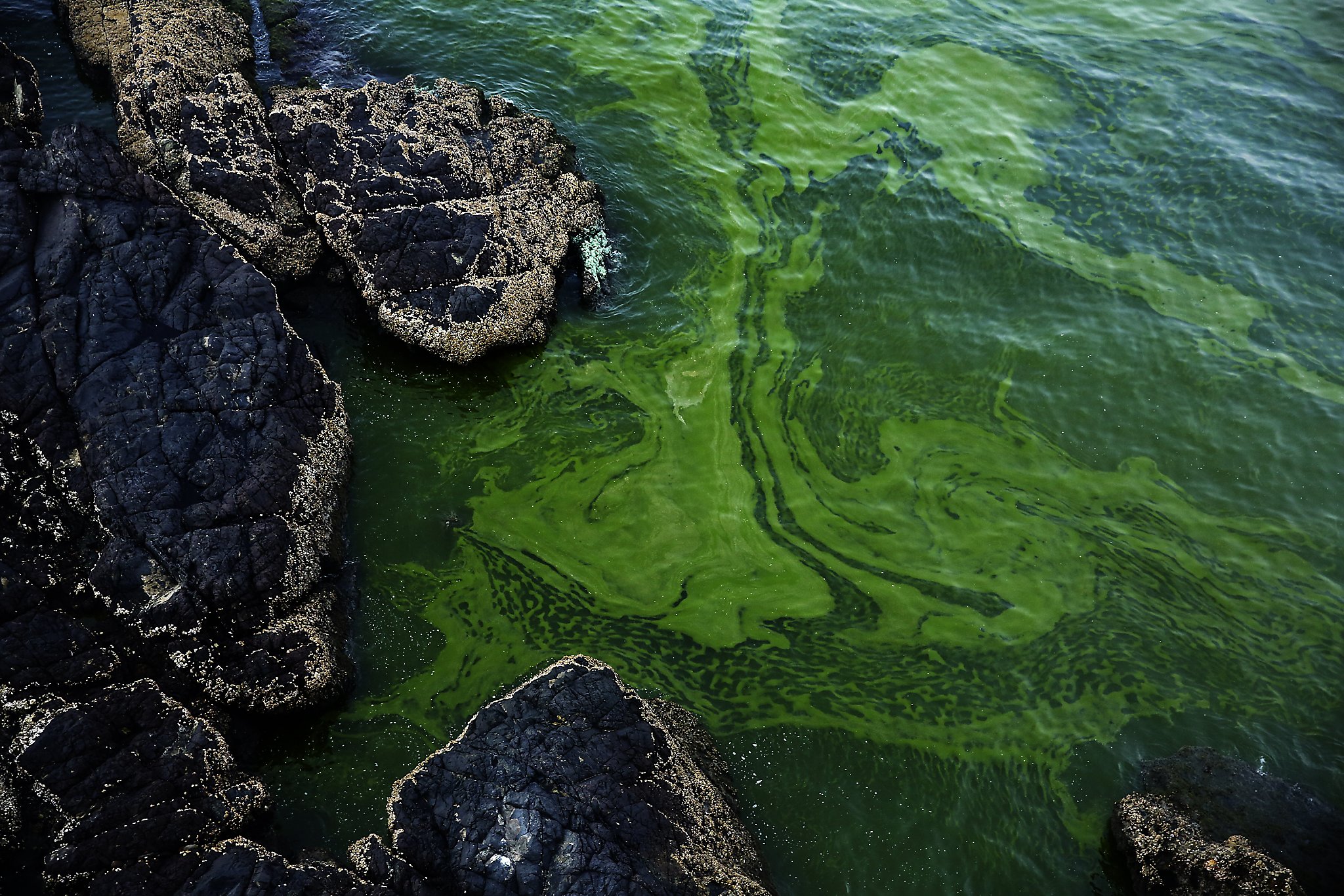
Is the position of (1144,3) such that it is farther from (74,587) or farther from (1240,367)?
(74,587)

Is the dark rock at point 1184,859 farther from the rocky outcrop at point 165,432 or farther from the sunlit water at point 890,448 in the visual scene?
the rocky outcrop at point 165,432

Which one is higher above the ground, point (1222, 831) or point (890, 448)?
point (890, 448)

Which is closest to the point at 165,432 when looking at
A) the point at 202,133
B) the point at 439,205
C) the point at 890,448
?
the point at 439,205

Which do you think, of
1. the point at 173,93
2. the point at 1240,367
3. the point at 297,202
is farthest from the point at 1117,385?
the point at 173,93

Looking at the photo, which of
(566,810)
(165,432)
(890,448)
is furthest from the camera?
(890,448)

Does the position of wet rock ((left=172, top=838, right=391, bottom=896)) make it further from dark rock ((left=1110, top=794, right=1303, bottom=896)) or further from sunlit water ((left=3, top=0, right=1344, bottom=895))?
dark rock ((left=1110, top=794, right=1303, bottom=896))

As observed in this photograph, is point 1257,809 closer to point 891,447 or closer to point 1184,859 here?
point 1184,859
